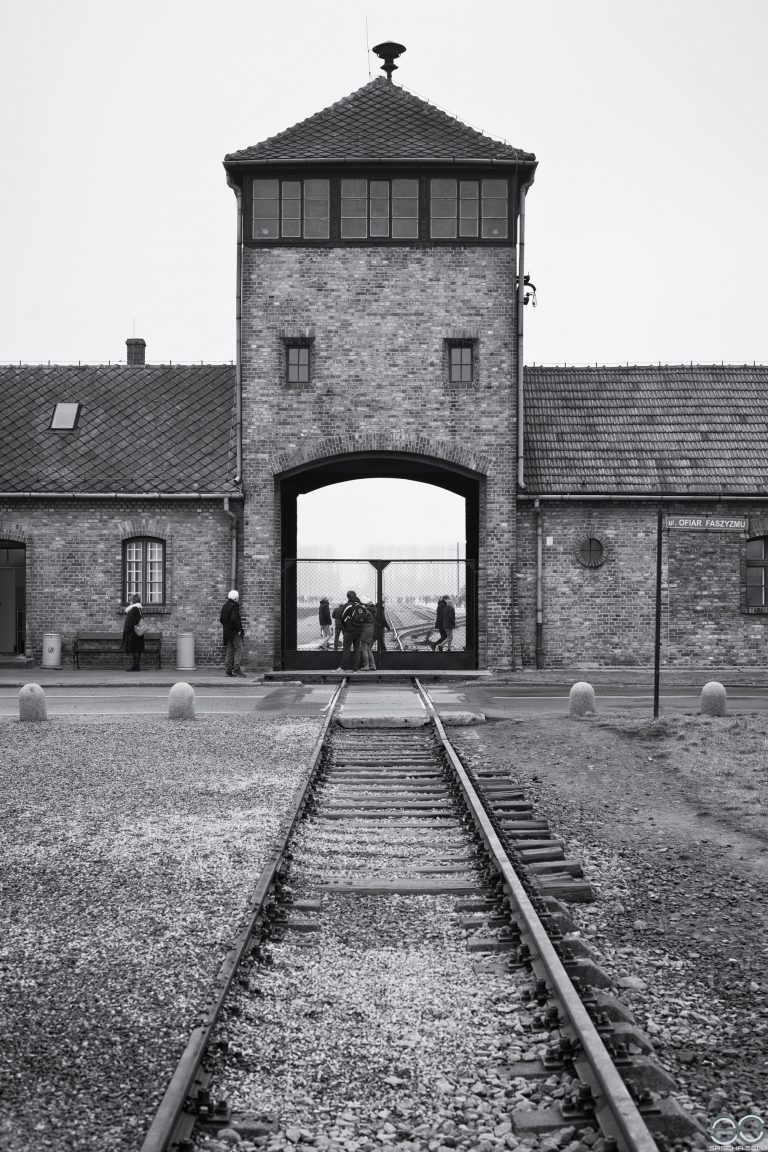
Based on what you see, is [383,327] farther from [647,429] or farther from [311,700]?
[311,700]

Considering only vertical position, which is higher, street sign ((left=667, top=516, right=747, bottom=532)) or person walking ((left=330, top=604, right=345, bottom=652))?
street sign ((left=667, top=516, right=747, bottom=532))

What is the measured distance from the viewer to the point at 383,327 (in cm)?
2478

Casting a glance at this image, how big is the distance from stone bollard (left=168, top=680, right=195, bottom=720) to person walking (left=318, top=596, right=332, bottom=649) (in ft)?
31.5

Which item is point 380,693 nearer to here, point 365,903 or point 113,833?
point 113,833

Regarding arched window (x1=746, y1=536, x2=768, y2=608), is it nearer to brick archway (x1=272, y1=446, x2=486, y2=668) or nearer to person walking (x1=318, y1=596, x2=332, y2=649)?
brick archway (x1=272, y1=446, x2=486, y2=668)

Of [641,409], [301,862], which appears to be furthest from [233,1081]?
[641,409]

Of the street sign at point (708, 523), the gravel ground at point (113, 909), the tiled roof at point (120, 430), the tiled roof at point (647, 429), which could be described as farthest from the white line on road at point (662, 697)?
the tiled roof at point (120, 430)

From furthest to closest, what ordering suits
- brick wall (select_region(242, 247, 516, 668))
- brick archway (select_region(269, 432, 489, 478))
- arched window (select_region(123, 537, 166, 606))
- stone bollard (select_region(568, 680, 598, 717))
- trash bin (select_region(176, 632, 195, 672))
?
arched window (select_region(123, 537, 166, 606))
trash bin (select_region(176, 632, 195, 672))
brick wall (select_region(242, 247, 516, 668))
brick archway (select_region(269, 432, 489, 478))
stone bollard (select_region(568, 680, 598, 717))

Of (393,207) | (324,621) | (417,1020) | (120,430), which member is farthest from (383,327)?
(417,1020)

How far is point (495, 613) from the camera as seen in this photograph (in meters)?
24.8

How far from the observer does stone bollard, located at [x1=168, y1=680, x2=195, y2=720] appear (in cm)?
1627

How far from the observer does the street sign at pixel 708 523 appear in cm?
2512

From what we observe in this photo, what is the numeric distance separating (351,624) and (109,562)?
5.62m

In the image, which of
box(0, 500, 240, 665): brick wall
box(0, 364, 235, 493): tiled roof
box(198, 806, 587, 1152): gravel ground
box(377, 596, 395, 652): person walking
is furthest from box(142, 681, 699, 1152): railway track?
box(0, 364, 235, 493): tiled roof
